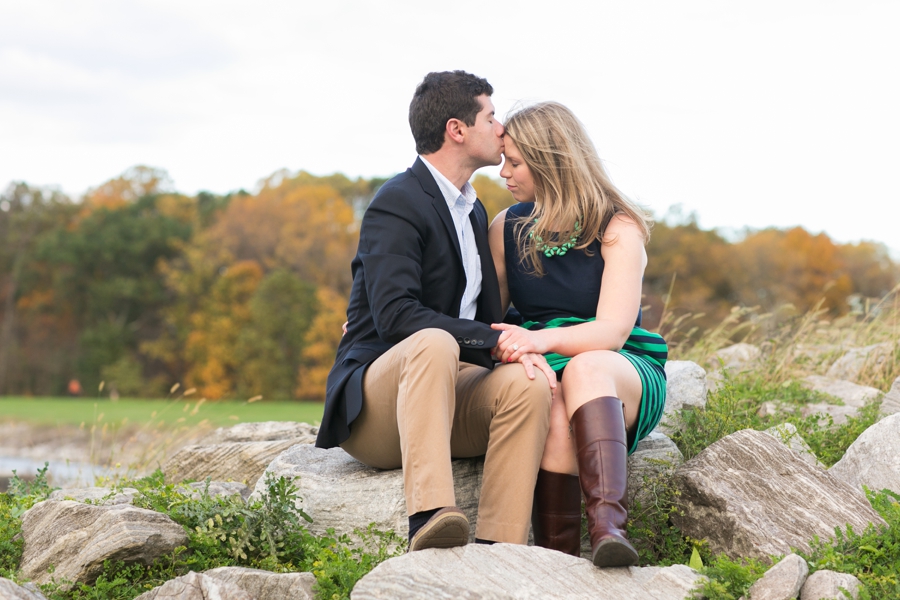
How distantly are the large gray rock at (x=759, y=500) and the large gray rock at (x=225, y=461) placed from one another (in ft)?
7.94

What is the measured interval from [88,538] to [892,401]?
13.7 feet

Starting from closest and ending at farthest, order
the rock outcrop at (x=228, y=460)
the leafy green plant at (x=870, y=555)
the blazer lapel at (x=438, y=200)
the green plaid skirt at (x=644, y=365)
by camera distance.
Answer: the leafy green plant at (x=870, y=555), the green plaid skirt at (x=644, y=365), the blazer lapel at (x=438, y=200), the rock outcrop at (x=228, y=460)

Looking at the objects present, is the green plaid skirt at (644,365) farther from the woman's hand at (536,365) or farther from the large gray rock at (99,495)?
the large gray rock at (99,495)

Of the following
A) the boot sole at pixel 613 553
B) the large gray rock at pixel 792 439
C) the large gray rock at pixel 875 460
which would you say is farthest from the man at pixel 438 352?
the large gray rock at pixel 875 460

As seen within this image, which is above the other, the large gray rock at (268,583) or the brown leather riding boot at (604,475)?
the brown leather riding boot at (604,475)

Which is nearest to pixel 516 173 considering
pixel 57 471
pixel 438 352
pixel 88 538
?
pixel 438 352

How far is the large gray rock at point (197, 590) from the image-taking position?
2.70m

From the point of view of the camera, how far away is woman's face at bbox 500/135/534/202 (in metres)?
3.59

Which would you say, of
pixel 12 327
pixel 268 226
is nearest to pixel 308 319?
pixel 268 226

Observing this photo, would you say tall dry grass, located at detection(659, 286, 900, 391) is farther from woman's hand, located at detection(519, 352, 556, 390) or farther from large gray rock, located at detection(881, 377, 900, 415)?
woman's hand, located at detection(519, 352, 556, 390)

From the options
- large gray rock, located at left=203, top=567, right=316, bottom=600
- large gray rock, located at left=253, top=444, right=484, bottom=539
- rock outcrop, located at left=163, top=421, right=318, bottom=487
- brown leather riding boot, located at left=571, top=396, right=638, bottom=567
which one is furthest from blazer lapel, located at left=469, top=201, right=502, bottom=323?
rock outcrop, located at left=163, top=421, right=318, bottom=487

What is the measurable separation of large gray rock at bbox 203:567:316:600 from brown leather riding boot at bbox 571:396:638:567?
0.99 m

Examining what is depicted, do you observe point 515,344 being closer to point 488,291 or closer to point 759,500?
point 488,291

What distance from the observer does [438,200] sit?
3477mm
